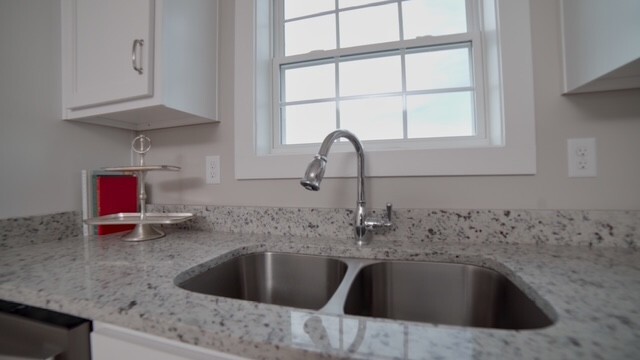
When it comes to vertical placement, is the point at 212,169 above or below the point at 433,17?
below

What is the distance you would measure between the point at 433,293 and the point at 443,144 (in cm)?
58

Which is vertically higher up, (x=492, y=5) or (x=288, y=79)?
(x=492, y=5)

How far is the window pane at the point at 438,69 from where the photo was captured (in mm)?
1028

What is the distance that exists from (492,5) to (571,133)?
537 millimetres

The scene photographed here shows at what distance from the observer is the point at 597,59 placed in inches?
25.4

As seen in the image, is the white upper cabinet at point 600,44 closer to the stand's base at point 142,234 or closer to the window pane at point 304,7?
the window pane at point 304,7

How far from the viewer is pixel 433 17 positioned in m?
1.06

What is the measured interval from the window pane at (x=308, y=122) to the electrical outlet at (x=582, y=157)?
84 centimetres

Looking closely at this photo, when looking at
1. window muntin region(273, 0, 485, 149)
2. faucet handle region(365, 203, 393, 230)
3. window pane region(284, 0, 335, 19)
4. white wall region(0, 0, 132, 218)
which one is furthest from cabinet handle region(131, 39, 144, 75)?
faucet handle region(365, 203, 393, 230)

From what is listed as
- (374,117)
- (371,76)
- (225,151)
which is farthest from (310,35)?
(225,151)

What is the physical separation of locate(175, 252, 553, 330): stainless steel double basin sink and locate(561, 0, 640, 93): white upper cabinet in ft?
1.95

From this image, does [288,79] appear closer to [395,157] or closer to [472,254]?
[395,157]

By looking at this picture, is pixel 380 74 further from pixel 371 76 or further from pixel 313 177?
pixel 313 177

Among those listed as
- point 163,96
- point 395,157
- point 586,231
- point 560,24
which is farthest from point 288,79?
point 586,231
